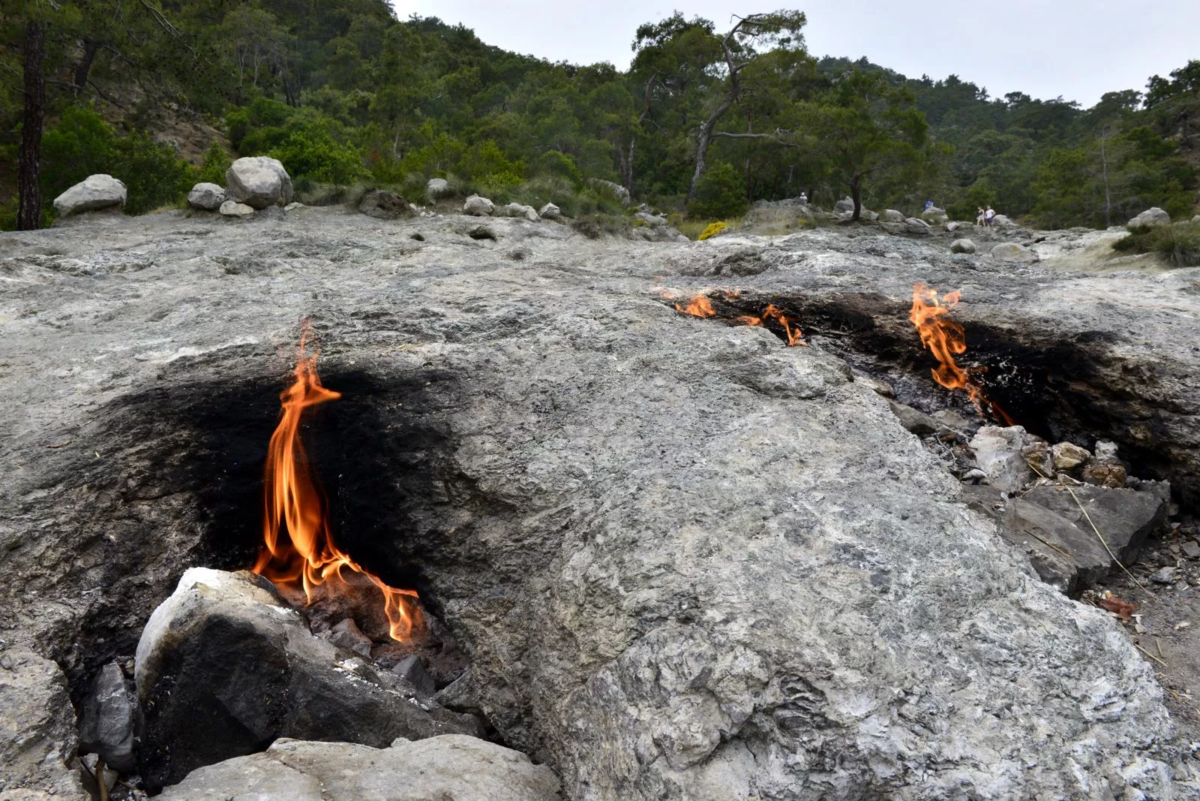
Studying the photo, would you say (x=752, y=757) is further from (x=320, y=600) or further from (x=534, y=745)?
(x=320, y=600)

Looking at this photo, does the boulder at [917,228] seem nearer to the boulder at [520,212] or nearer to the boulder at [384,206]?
the boulder at [520,212]

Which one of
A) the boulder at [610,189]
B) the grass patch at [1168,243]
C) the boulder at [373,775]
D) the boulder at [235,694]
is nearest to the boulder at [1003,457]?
the boulder at [373,775]

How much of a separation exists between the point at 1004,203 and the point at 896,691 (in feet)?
143

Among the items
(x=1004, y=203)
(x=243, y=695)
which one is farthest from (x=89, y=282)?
(x=1004, y=203)

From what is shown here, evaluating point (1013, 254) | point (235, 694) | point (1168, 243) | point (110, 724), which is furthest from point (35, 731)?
point (1013, 254)

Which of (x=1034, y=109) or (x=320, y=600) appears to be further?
(x=1034, y=109)

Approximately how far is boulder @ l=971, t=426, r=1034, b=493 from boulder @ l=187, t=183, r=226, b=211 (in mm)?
10483

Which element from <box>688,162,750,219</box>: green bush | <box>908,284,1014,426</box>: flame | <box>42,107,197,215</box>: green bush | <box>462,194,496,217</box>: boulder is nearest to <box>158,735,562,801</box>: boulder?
<box>908,284,1014,426</box>: flame

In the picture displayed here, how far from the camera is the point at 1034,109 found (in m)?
59.8

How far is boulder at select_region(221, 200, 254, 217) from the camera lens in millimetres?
10258

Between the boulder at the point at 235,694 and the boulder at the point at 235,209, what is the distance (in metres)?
8.70

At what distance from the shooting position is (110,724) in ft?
9.48

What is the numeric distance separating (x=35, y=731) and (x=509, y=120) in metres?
25.9

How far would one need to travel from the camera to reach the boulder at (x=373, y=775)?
226cm
